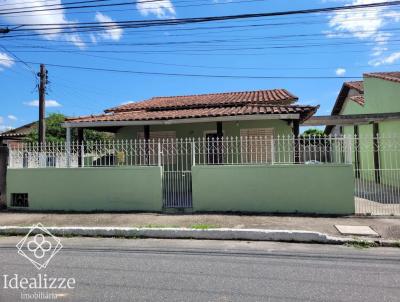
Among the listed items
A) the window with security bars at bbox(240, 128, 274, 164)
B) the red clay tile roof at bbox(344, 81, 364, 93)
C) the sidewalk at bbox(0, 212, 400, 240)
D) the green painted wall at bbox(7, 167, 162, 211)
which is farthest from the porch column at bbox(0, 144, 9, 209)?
the red clay tile roof at bbox(344, 81, 364, 93)

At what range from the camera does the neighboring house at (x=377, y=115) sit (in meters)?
10.5

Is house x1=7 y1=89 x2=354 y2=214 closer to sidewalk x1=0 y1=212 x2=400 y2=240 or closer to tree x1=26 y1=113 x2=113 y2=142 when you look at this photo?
sidewalk x1=0 y1=212 x2=400 y2=240

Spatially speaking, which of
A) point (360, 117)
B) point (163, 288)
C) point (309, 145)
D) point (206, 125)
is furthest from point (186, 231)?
point (360, 117)

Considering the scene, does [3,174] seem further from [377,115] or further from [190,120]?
[377,115]

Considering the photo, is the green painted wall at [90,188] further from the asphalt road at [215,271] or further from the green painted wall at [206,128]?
the green painted wall at [206,128]

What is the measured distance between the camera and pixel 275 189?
8477mm

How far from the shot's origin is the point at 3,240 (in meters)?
6.97

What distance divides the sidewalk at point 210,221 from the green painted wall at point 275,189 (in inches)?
17.9

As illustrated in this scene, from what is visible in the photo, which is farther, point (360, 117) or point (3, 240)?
point (360, 117)

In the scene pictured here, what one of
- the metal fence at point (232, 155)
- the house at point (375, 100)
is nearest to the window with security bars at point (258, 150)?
the metal fence at point (232, 155)

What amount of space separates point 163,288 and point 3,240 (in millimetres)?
4581

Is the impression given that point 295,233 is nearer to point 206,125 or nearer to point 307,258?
point 307,258

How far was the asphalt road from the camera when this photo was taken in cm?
387

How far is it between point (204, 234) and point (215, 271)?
2109mm
